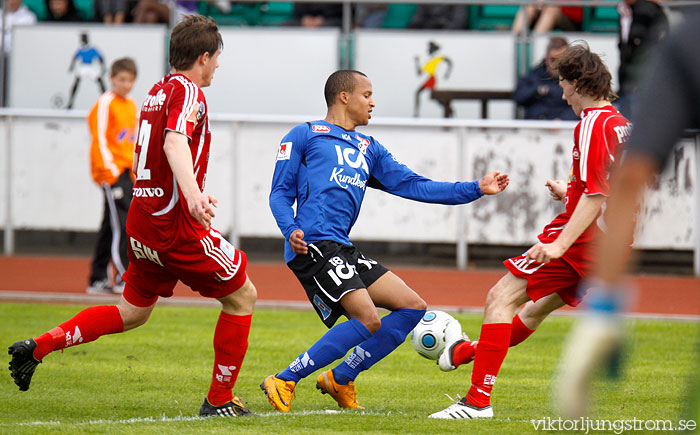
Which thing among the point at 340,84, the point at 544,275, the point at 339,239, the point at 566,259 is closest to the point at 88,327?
the point at 339,239

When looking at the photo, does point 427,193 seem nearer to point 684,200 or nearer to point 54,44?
point 684,200

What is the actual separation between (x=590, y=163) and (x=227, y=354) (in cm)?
214

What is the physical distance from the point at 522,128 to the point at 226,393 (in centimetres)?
875

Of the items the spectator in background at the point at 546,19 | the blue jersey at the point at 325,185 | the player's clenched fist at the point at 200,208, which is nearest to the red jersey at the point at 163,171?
the player's clenched fist at the point at 200,208

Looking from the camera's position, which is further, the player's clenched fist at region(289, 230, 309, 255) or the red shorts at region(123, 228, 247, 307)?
the player's clenched fist at region(289, 230, 309, 255)

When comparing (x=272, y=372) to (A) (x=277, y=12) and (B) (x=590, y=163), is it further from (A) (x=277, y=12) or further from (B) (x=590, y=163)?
(A) (x=277, y=12)

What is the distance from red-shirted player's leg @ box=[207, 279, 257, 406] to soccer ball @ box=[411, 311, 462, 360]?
1.25 meters

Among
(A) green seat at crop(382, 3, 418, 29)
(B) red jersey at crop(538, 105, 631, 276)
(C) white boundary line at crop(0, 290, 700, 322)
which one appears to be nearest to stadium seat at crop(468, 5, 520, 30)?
(A) green seat at crop(382, 3, 418, 29)

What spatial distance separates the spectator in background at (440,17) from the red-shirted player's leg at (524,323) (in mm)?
9718

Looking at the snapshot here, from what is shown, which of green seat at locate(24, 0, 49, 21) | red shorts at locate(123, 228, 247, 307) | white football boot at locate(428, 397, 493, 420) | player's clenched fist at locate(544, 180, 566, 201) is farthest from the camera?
green seat at locate(24, 0, 49, 21)

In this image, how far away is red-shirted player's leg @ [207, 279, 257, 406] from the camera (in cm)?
552

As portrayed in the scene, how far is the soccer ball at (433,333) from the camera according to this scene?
6301 millimetres

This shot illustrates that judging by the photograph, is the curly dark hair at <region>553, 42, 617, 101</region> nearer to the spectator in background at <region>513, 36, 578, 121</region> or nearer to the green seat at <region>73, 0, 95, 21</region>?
the spectator in background at <region>513, 36, 578, 121</region>

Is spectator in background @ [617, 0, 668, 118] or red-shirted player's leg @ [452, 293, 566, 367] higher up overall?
spectator in background @ [617, 0, 668, 118]
